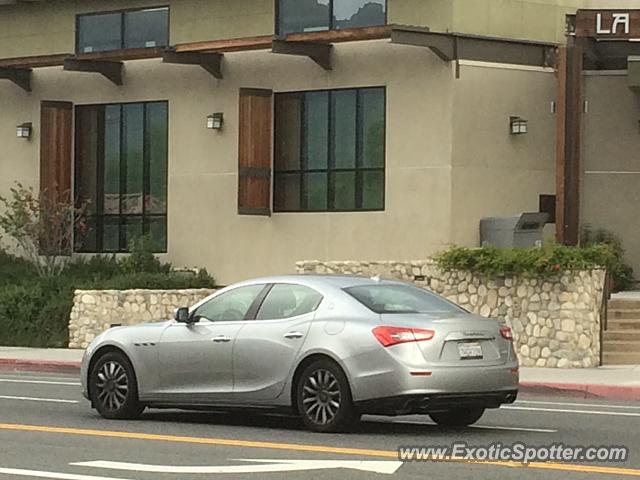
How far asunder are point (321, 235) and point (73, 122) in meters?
6.93

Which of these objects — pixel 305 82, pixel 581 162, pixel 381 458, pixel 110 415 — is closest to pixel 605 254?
pixel 581 162

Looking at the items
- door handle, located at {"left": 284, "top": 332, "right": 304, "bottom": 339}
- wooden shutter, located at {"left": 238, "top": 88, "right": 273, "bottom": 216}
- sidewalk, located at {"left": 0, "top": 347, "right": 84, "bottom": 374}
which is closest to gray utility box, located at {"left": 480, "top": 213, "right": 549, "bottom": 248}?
wooden shutter, located at {"left": 238, "top": 88, "right": 273, "bottom": 216}

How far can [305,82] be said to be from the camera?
30.5 m

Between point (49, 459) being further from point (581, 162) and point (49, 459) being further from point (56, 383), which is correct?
point (581, 162)

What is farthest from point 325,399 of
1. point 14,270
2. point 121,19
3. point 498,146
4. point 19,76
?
point 19,76

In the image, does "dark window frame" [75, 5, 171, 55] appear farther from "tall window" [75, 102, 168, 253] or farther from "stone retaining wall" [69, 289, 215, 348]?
"stone retaining wall" [69, 289, 215, 348]

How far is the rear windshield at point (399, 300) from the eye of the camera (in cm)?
1483

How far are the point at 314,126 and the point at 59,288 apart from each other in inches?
234

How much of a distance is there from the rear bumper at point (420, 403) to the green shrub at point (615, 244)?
52.0 feet

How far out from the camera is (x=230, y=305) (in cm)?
1570

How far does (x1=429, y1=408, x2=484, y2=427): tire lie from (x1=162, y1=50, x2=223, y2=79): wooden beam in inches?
662

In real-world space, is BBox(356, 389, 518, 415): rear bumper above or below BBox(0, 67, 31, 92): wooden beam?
below

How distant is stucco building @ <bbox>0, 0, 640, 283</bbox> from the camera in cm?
2898

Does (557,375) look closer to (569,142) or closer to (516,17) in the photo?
(569,142)
